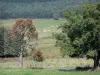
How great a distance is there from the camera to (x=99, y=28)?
146 feet

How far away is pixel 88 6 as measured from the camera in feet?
149

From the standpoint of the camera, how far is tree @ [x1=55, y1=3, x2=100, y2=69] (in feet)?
145

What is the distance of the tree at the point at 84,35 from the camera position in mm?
44219

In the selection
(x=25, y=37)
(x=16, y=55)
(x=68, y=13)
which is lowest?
(x=16, y=55)

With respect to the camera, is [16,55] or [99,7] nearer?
[99,7]

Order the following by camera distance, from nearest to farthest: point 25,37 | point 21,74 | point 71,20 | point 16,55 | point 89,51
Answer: point 21,74
point 89,51
point 71,20
point 25,37
point 16,55

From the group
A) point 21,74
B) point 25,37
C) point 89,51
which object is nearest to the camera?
point 21,74

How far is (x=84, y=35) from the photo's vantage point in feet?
146

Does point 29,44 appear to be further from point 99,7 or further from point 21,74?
point 21,74

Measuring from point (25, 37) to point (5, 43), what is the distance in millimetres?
30212

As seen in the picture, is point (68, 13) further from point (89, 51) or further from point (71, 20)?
point (89, 51)

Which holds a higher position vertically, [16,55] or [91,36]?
[91,36]

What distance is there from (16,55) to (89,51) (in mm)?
42509

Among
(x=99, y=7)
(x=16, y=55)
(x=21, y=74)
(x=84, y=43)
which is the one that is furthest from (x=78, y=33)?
(x=16, y=55)
